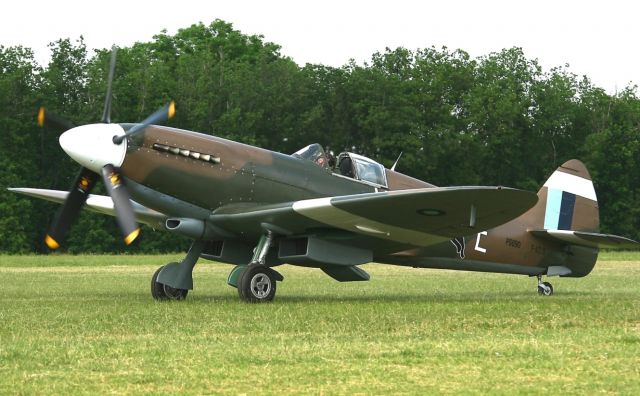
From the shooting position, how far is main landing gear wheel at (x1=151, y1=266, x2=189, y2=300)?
15.4 metres

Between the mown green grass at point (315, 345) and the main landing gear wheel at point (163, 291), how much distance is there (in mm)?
287

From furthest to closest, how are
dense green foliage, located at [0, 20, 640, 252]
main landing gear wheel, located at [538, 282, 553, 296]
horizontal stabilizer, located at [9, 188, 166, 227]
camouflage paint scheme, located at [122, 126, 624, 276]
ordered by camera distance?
dense green foliage, located at [0, 20, 640, 252] < main landing gear wheel, located at [538, 282, 553, 296] < horizontal stabilizer, located at [9, 188, 166, 227] < camouflage paint scheme, located at [122, 126, 624, 276]

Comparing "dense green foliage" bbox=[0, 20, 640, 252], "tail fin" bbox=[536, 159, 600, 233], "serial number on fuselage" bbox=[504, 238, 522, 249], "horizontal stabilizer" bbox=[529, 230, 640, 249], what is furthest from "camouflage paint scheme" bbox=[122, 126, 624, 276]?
"dense green foliage" bbox=[0, 20, 640, 252]

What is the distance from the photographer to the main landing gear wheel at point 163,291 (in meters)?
15.4

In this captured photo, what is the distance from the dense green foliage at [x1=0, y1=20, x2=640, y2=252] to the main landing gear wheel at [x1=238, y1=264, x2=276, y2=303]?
35.8m

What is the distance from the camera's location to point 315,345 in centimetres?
938

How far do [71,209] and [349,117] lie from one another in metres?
44.3

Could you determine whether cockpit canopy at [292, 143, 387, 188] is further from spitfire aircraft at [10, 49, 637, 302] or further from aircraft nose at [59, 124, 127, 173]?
aircraft nose at [59, 124, 127, 173]

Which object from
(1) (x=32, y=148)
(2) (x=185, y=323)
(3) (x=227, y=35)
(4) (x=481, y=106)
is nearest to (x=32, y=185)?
(1) (x=32, y=148)

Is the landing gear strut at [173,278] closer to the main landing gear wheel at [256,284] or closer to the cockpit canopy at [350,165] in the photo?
the main landing gear wheel at [256,284]

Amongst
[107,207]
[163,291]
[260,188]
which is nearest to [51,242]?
[163,291]

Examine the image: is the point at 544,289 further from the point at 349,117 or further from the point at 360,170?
the point at 349,117

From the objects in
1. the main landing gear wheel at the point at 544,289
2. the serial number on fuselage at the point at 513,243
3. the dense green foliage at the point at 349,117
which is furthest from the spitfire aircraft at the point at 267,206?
the dense green foliage at the point at 349,117

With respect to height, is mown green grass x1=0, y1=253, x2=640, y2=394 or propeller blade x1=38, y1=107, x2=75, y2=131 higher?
propeller blade x1=38, y1=107, x2=75, y2=131
